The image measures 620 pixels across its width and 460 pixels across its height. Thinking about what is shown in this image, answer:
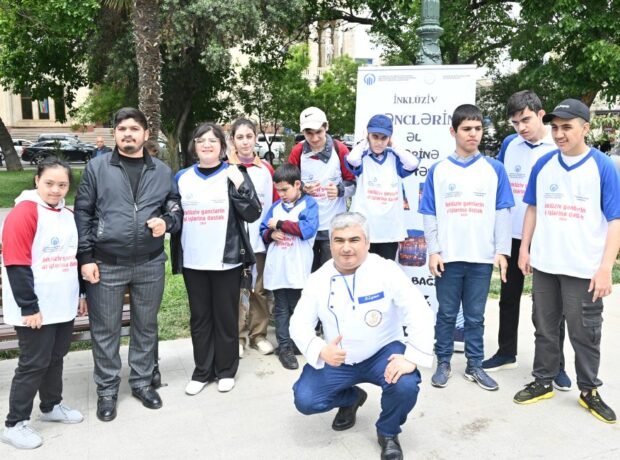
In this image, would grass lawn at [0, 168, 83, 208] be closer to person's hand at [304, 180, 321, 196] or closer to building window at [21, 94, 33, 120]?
person's hand at [304, 180, 321, 196]

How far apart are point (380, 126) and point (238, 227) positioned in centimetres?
129

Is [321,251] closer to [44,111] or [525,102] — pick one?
[525,102]

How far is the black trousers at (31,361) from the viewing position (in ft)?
10.5

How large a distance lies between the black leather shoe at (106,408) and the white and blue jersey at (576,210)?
288 cm

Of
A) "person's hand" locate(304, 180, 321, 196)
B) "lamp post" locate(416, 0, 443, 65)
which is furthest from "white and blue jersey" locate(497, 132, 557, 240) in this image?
"person's hand" locate(304, 180, 321, 196)

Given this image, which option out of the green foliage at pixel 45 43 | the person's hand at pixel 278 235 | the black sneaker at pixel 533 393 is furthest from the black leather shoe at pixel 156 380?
the green foliage at pixel 45 43

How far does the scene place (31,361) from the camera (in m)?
3.19

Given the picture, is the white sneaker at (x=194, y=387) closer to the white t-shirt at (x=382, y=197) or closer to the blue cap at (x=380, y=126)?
the white t-shirt at (x=382, y=197)

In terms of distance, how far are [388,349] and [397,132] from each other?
2169 mm

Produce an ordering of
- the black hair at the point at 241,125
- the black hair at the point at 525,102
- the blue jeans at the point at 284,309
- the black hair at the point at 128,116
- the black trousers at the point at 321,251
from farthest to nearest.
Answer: the black trousers at the point at 321,251 → the blue jeans at the point at 284,309 → the black hair at the point at 241,125 → the black hair at the point at 525,102 → the black hair at the point at 128,116

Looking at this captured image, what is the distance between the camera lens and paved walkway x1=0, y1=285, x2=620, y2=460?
3.17 m

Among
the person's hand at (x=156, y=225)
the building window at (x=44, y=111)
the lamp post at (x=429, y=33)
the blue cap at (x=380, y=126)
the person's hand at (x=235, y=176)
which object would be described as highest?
the building window at (x=44, y=111)

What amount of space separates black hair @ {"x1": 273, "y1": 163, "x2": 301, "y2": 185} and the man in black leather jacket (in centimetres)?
91

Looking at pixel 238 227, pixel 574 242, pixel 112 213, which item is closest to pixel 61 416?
pixel 112 213
